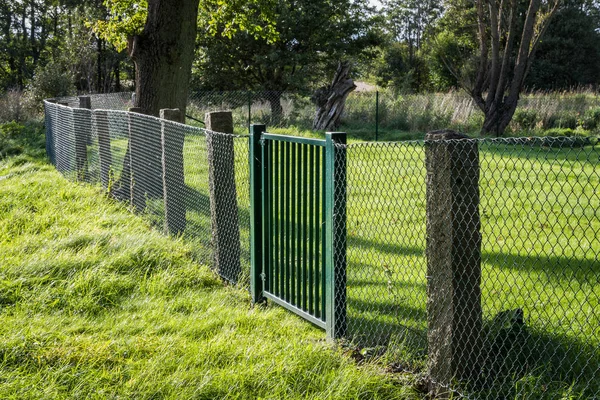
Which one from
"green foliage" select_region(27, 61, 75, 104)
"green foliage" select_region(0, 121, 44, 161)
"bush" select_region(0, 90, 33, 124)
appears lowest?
"green foliage" select_region(0, 121, 44, 161)

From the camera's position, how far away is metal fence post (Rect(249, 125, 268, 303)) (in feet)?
17.1

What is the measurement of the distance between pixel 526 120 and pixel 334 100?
19.6 feet

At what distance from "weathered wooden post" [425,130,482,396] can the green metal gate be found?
0.71 meters

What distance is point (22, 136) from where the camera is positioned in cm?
1828

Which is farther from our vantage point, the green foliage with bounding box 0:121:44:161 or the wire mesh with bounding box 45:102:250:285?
the green foliage with bounding box 0:121:44:161

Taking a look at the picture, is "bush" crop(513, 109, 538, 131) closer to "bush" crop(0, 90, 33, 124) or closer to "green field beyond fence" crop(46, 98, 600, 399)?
"green field beyond fence" crop(46, 98, 600, 399)

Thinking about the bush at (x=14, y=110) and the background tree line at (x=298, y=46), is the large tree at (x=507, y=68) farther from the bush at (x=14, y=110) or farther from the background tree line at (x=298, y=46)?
the bush at (x=14, y=110)

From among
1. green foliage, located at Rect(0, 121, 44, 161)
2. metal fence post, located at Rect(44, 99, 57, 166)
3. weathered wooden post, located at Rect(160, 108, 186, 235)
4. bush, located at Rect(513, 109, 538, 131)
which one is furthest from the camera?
bush, located at Rect(513, 109, 538, 131)

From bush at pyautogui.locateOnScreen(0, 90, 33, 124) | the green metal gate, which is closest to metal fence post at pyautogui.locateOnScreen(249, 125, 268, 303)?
the green metal gate

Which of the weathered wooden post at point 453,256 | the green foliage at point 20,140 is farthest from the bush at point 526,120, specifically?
the weathered wooden post at point 453,256

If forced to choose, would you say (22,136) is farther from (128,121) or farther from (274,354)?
(274,354)

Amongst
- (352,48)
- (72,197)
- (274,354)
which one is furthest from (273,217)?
(352,48)

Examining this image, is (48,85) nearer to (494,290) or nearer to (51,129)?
(51,129)

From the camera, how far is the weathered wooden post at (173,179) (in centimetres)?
691
